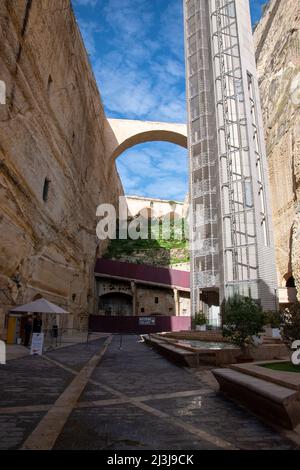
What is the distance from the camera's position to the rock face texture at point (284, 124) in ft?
83.2

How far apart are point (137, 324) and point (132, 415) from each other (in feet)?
88.0

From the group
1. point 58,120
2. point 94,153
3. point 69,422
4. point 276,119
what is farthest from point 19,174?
point 276,119

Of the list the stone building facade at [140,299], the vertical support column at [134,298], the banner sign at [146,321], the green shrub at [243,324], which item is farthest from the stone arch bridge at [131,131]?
the green shrub at [243,324]

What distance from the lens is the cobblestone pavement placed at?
9.86 feet

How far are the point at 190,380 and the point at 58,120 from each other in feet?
61.2

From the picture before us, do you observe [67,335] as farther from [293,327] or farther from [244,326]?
[293,327]

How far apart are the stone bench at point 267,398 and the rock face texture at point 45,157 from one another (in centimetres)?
1088

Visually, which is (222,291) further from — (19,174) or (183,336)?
(19,174)

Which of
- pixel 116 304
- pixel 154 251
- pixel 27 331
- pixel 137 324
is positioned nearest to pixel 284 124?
pixel 154 251

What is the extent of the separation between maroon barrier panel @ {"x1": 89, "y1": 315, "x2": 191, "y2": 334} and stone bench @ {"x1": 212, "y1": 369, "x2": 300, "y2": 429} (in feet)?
84.6

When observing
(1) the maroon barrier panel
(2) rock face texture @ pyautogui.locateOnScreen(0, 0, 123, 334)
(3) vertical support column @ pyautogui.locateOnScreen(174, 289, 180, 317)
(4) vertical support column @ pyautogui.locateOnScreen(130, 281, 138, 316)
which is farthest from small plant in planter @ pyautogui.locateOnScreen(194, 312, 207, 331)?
(4) vertical support column @ pyautogui.locateOnScreen(130, 281, 138, 316)

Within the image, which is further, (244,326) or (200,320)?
(200,320)

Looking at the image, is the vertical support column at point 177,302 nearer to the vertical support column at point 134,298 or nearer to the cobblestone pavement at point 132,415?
the vertical support column at point 134,298

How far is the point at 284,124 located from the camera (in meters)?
27.7
